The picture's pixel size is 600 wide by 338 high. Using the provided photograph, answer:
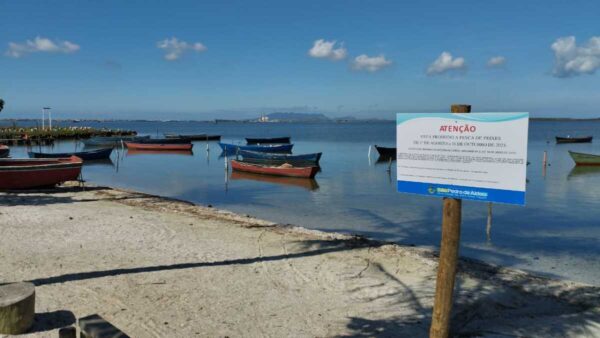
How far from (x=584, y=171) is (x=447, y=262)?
4122cm

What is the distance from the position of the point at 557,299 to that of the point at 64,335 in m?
7.89

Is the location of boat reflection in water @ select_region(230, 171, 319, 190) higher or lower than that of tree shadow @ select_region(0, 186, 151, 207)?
lower

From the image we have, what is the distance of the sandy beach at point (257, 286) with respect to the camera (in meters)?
6.82

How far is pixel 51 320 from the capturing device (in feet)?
21.2

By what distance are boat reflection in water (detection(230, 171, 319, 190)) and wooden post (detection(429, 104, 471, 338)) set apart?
78.6 feet

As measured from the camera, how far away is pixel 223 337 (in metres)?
6.28

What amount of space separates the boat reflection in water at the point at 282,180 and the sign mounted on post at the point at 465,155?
948 inches

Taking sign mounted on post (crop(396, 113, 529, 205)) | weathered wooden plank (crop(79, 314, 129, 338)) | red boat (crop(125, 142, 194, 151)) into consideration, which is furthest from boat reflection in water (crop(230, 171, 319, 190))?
red boat (crop(125, 142, 194, 151))

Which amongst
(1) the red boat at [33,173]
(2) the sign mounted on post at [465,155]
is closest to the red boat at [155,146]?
(1) the red boat at [33,173]

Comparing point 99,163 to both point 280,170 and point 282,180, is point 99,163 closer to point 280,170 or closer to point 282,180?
point 280,170

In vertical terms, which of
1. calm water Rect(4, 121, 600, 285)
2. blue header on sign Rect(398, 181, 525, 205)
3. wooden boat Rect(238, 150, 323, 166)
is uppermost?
blue header on sign Rect(398, 181, 525, 205)

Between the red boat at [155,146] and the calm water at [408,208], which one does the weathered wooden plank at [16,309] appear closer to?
the calm water at [408,208]

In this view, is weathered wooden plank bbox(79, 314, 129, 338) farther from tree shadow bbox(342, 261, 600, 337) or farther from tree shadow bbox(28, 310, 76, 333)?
tree shadow bbox(342, 261, 600, 337)

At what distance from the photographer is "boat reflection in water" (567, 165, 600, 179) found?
1462 inches
